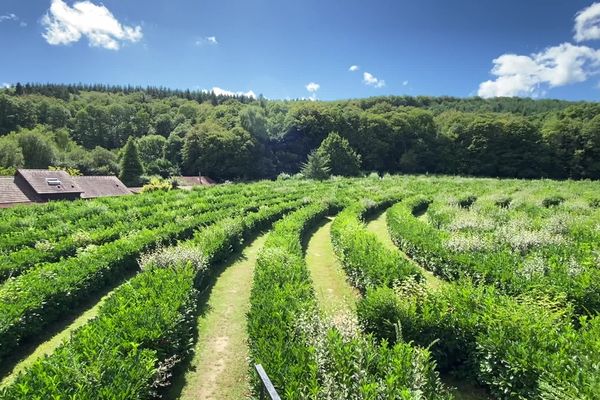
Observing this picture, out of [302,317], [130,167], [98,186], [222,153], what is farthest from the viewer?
[222,153]

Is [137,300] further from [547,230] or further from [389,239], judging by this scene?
[547,230]

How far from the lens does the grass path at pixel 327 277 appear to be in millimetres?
11529

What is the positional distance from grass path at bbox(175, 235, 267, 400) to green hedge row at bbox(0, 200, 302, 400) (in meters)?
0.51

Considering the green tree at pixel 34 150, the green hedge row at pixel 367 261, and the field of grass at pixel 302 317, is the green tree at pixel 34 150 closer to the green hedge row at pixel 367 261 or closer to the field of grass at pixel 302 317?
the field of grass at pixel 302 317

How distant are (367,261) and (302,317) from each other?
197 inches

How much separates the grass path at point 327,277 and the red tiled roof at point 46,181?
107ft

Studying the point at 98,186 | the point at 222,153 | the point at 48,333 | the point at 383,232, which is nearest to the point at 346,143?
the point at 222,153

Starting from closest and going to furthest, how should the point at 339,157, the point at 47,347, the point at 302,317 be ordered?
the point at 302,317 < the point at 47,347 < the point at 339,157

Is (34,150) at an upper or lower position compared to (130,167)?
upper

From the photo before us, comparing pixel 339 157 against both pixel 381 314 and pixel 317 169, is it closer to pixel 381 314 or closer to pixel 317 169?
pixel 317 169

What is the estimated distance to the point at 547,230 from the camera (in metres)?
16.8

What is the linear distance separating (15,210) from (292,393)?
78.2ft

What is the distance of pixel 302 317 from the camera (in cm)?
714

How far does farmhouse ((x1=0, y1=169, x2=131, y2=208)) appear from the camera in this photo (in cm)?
3574
